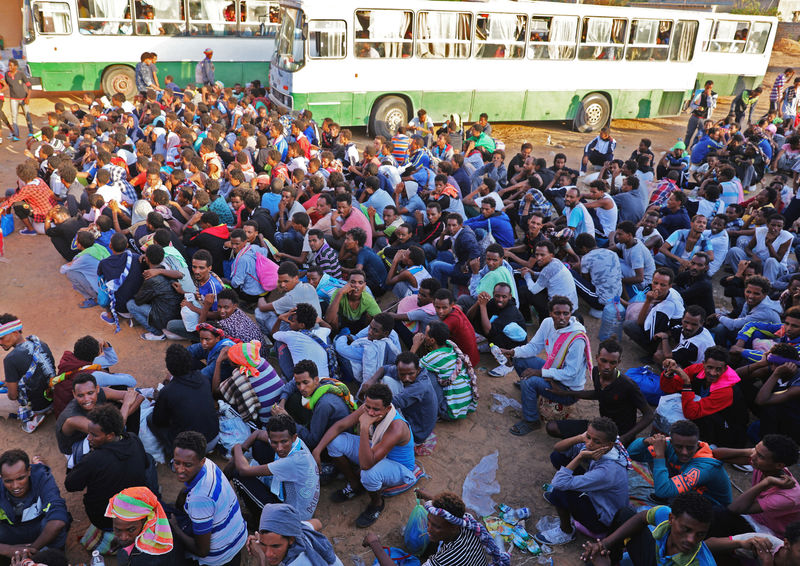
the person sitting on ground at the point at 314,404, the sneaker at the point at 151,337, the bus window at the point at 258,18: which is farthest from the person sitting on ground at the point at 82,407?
the bus window at the point at 258,18

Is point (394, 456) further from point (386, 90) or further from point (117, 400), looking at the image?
point (386, 90)

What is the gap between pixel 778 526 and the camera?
12.4 feet

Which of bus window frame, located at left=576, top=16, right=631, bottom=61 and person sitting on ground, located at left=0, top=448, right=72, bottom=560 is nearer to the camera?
person sitting on ground, located at left=0, top=448, right=72, bottom=560

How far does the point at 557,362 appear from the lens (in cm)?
523

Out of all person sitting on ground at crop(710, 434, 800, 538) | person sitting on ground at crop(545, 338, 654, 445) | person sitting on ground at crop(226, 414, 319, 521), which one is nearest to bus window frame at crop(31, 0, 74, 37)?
person sitting on ground at crop(226, 414, 319, 521)

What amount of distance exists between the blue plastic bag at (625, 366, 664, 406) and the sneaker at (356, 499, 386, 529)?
2579 millimetres

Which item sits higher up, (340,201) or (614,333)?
(340,201)

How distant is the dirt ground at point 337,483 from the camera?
4.31m

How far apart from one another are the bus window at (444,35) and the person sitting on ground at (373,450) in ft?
35.7

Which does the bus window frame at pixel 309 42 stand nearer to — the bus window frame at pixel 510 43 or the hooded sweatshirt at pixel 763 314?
the bus window frame at pixel 510 43

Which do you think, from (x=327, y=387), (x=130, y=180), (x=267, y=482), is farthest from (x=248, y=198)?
(x=267, y=482)

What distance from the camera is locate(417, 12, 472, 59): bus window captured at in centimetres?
1318

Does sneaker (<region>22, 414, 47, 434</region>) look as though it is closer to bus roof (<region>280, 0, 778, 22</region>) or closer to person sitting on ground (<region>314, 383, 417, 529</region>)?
person sitting on ground (<region>314, 383, 417, 529</region>)

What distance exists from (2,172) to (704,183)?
12.2 m
